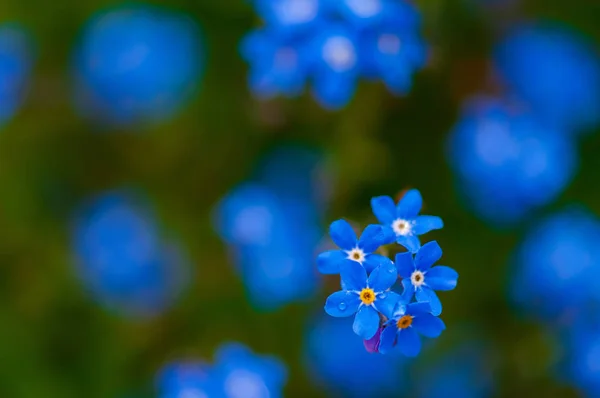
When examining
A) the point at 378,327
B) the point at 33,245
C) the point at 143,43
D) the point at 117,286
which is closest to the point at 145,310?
the point at 117,286

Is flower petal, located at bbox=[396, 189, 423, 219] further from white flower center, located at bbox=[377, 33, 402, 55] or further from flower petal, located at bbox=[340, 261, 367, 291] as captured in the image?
white flower center, located at bbox=[377, 33, 402, 55]

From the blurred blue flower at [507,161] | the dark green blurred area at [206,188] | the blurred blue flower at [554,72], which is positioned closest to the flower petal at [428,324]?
the dark green blurred area at [206,188]

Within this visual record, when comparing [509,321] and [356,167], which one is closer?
[356,167]

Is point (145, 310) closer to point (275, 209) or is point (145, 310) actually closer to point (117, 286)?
point (117, 286)

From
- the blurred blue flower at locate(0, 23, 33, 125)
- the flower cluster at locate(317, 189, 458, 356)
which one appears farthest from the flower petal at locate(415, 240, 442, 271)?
the blurred blue flower at locate(0, 23, 33, 125)

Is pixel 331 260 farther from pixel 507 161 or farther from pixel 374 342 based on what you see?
pixel 507 161

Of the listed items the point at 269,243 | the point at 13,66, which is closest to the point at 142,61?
the point at 13,66

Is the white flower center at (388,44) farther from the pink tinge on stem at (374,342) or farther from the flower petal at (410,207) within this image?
the pink tinge on stem at (374,342)
